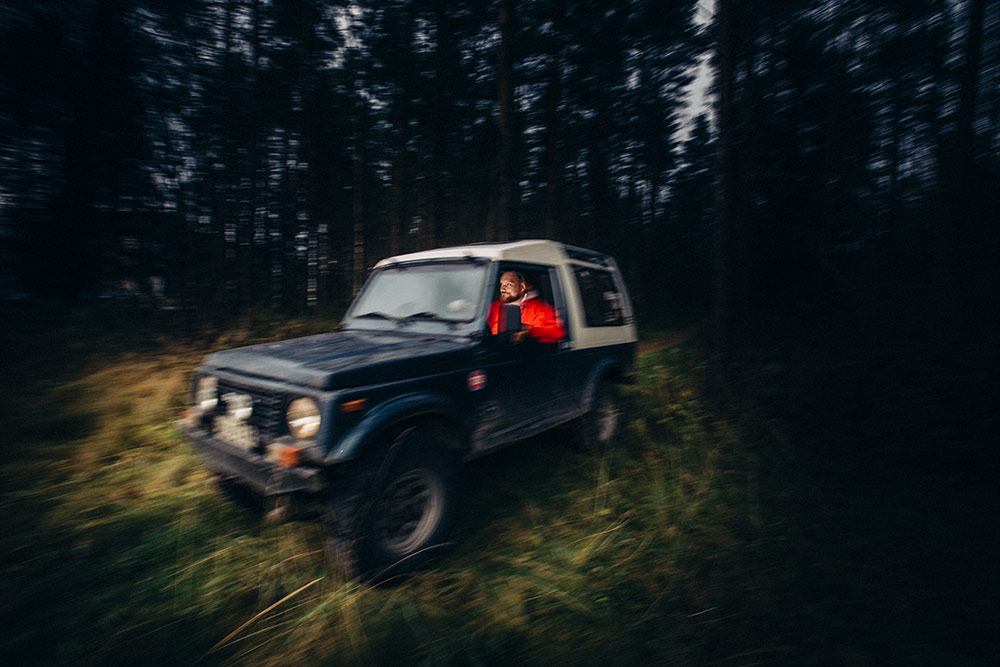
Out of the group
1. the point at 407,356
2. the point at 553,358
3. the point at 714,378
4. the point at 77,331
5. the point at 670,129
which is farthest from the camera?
the point at 670,129

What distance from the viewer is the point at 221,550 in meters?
3.05

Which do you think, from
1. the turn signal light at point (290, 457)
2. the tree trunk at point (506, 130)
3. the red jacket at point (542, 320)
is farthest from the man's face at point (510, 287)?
the tree trunk at point (506, 130)

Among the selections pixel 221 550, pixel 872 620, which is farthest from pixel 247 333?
pixel 872 620

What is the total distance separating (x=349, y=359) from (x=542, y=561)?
1.89m

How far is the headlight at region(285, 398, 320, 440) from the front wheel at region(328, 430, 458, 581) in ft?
1.14

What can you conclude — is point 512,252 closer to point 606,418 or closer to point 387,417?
point 387,417

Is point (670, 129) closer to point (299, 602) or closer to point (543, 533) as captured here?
point (543, 533)

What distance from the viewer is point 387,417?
8.73ft

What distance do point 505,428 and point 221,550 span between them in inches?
82.9

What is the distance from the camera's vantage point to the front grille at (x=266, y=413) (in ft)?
8.69

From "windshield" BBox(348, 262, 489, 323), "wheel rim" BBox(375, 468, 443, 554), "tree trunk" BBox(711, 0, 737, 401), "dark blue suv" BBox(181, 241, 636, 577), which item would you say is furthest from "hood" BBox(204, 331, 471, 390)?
"tree trunk" BBox(711, 0, 737, 401)

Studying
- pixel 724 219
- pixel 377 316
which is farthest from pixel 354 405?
pixel 724 219

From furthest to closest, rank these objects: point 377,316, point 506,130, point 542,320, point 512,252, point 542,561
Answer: point 506,130
point 542,320
point 377,316
point 512,252
point 542,561

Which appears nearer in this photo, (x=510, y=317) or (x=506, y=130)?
(x=510, y=317)
